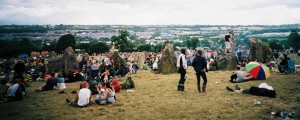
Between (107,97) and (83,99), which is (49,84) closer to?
(83,99)

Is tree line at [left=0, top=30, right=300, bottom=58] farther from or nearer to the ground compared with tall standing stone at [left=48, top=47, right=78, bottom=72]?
nearer to the ground

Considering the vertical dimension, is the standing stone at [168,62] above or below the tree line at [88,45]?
above

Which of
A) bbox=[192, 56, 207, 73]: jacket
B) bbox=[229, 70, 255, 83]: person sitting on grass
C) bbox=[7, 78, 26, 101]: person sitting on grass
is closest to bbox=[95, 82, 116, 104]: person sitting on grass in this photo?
bbox=[192, 56, 207, 73]: jacket

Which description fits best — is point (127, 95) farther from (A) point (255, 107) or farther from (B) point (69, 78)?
(B) point (69, 78)

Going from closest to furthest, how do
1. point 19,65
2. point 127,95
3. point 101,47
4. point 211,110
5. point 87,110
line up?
point 211,110
point 87,110
point 127,95
point 19,65
point 101,47

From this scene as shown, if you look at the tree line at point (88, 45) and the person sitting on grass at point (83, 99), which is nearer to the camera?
the person sitting on grass at point (83, 99)

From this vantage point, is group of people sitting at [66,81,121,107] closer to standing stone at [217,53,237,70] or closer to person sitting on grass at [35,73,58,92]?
person sitting on grass at [35,73,58,92]

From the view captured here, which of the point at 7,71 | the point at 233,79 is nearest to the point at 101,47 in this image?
the point at 7,71

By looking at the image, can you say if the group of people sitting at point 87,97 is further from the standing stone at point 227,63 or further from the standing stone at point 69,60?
the standing stone at point 227,63

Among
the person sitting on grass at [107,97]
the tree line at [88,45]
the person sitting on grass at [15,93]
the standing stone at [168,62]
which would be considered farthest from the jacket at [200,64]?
the tree line at [88,45]

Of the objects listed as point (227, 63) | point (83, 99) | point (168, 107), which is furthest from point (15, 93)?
point (227, 63)

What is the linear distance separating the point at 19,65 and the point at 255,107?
1655 centimetres

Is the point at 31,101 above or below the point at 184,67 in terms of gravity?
below

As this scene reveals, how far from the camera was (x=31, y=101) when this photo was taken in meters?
12.6
